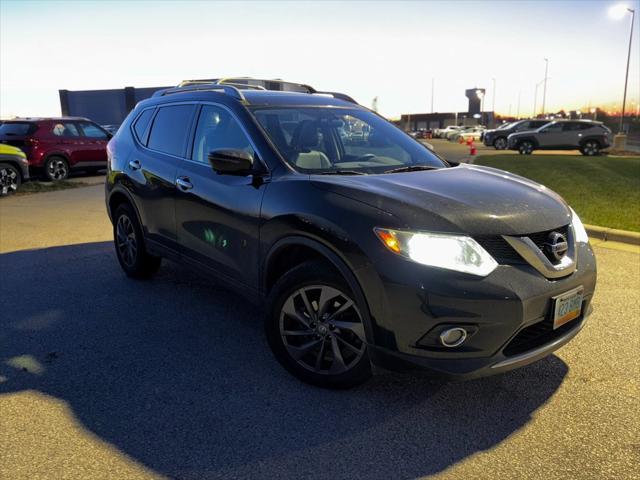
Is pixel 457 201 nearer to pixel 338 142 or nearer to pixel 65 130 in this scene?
pixel 338 142

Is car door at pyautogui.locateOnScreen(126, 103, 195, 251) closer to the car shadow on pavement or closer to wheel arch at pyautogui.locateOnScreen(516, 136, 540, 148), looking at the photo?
the car shadow on pavement

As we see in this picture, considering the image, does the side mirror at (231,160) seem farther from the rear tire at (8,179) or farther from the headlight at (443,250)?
the rear tire at (8,179)

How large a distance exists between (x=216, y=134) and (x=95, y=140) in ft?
42.2

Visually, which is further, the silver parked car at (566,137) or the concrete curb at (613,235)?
the silver parked car at (566,137)

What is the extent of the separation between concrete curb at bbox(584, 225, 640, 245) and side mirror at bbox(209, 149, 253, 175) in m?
5.27

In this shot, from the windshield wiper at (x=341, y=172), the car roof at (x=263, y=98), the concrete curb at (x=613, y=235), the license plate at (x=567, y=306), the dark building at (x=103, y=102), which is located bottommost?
the concrete curb at (x=613, y=235)

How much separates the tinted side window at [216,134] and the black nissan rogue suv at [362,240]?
0.05 ft

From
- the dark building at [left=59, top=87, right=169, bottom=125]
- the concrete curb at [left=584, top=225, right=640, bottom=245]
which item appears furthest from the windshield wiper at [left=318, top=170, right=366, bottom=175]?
the dark building at [left=59, top=87, right=169, bottom=125]

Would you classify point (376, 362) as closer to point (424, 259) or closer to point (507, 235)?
point (424, 259)

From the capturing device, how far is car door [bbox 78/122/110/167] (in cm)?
1519

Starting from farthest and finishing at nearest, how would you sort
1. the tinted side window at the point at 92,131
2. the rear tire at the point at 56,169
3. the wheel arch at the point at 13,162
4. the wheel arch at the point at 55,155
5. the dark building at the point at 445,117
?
the dark building at the point at 445,117, the tinted side window at the point at 92,131, the rear tire at the point at 56,169, the wheel arch at the point at 55,155, the wheel arch at the point at 13,162

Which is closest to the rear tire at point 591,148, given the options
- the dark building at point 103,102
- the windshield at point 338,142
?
the windshield at point 338,142

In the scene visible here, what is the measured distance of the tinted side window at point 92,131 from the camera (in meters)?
15.2

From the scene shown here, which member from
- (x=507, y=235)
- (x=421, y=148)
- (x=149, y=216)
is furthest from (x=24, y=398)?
(x=421, y=148)
